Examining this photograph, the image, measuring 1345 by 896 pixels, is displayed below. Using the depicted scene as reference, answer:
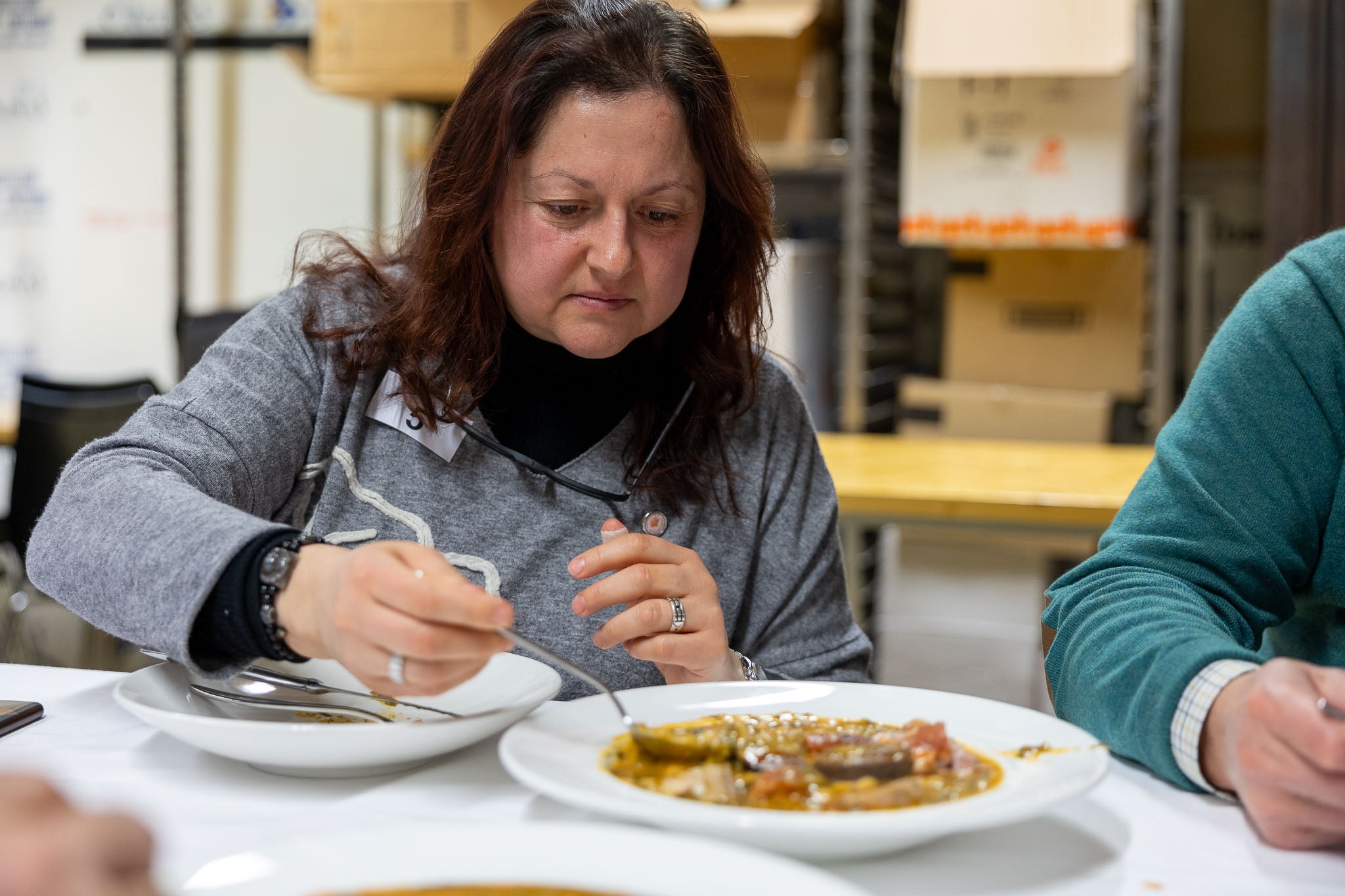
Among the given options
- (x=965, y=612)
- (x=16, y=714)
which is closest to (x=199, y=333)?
(x=16, y=714)

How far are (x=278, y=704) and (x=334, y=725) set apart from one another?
145mm

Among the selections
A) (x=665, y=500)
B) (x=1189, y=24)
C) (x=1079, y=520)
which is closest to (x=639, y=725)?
(x=665, y=500)

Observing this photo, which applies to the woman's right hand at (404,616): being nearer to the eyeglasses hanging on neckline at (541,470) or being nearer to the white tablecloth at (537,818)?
the white tablecloth at (537,818)

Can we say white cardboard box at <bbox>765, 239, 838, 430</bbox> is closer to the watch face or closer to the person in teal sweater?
the person in teal sweater

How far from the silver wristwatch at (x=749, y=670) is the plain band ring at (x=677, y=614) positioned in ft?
0.39

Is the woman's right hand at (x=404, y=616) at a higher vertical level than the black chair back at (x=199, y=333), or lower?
lower

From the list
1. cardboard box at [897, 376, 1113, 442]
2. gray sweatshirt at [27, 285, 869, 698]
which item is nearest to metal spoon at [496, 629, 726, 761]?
gray sweatshirt at [27, 285, 869, 698]

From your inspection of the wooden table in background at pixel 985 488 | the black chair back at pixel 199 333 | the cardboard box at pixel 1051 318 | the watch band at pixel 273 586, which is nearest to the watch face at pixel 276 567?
the watch band at pixel 273 586

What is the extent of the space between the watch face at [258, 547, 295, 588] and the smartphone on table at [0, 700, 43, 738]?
0.22 m

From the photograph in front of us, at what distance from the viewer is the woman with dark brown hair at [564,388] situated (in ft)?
3.72

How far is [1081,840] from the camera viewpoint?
0.72 m

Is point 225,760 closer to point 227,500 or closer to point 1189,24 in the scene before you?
point 227,500

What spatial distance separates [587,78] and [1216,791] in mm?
791

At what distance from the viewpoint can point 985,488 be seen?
212 centimetres
